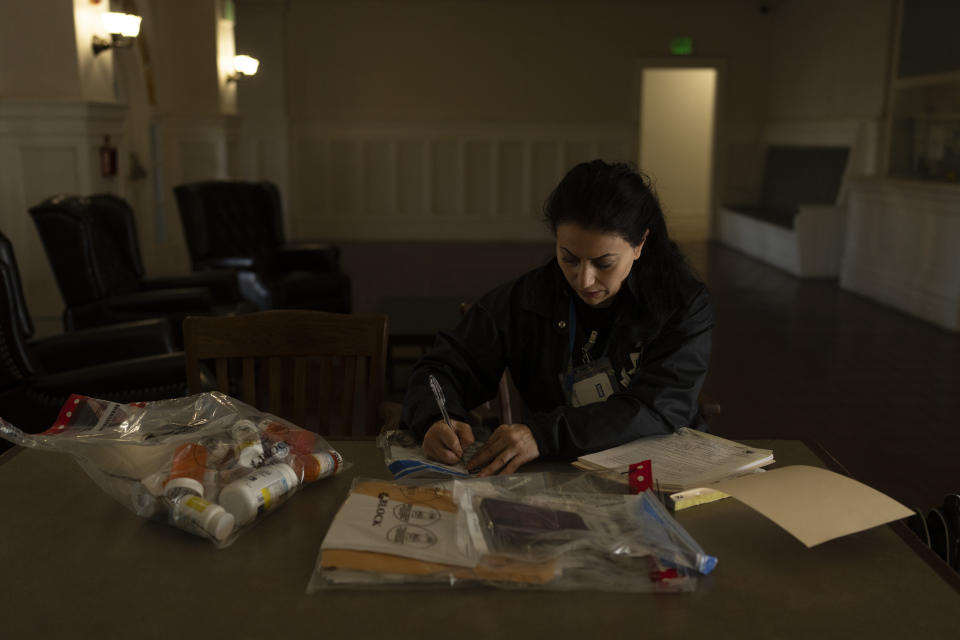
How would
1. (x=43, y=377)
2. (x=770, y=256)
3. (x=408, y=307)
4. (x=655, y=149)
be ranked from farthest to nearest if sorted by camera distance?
(x=655, y=149), (x=770, y=256), (x=408, y=307), (x=43, y=377)

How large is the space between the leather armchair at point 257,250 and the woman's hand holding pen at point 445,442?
12.4 ft

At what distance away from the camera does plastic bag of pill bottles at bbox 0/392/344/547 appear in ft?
4.39

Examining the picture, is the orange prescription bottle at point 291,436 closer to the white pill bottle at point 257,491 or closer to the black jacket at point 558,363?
the white pill bottle at point 257,491

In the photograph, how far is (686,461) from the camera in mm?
1621

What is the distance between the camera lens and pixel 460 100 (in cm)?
1106

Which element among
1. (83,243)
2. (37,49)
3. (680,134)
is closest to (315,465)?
(83,243)

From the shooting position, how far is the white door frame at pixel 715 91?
11.0 m

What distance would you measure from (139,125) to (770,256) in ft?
20.4

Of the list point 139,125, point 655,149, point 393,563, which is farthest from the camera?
point 655,149

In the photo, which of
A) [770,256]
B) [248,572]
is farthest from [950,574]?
[770,256]

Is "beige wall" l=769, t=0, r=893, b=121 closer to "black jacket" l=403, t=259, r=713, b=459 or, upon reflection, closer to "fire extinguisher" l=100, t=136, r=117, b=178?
"fire extinguisher" l=100, t=136, r=117, b=178

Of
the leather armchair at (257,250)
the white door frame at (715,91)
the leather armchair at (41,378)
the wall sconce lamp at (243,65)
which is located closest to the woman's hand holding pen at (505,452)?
the leather armchair at (41,378)

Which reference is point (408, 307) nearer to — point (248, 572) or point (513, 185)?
point (248, 572)

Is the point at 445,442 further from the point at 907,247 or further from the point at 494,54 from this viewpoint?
the point at 494,54
